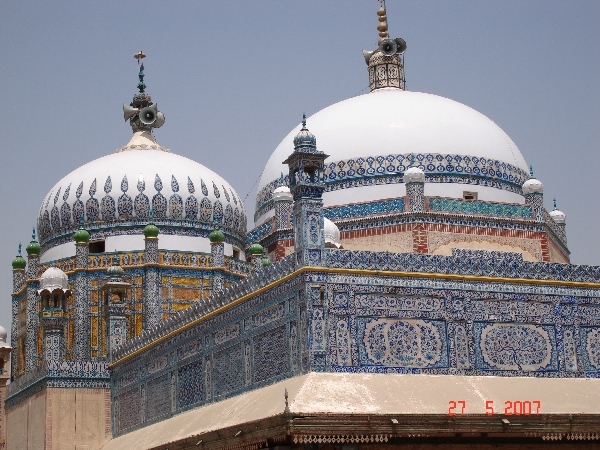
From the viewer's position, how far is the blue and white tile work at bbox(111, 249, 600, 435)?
48.8 feet

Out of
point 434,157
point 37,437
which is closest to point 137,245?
point 37,437

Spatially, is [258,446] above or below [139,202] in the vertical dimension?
below

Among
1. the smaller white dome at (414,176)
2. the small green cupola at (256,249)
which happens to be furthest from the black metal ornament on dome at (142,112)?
the smaller white dome at (414,176)

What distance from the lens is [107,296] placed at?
26.0 metres

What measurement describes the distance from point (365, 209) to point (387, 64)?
6000 mm

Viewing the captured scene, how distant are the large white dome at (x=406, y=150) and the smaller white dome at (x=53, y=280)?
18.1 feet

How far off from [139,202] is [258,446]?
14375 millimetres

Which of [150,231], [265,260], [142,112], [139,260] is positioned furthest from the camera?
[142,112]

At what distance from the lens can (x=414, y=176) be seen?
70.1 feet

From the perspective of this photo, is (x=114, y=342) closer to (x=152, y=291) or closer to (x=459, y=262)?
(x=152, y=291)

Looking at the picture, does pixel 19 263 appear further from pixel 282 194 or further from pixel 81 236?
pixel 282 194

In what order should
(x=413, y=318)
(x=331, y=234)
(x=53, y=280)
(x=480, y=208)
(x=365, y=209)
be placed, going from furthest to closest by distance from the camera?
1. (x=53, y=280)
2. (x=480, y=208)
3. (x=365, y=209)
4. (x=331, y=234)
5. (x=413, y=318)

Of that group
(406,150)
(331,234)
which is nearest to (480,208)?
(406,150)

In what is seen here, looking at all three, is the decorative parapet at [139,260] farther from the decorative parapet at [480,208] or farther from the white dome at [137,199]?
the decorative parapet at [480,208]
